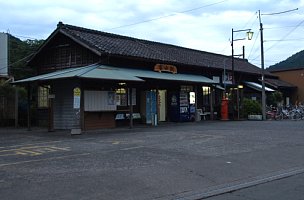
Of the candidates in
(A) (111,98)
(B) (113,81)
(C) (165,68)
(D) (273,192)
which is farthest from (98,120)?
(D) (273,192)

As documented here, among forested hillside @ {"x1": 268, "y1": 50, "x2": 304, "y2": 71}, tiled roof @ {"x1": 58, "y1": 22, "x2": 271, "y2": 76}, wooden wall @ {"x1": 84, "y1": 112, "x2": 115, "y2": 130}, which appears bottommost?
wooden wall @ {"x1": 84, "y1": 112, "x2": 115, "y2": 130}

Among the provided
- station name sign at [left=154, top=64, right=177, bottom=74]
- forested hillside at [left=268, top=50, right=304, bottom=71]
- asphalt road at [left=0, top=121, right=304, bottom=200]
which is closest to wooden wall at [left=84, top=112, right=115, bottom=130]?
asphalt road at [left=0, top=121, right=304, bottom=200]

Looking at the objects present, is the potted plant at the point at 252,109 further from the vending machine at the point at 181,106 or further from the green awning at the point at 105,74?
the green awning at the point at 105,74

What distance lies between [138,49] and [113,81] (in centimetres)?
561

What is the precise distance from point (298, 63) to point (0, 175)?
62.6 m

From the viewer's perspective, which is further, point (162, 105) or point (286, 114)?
point (286, 114)

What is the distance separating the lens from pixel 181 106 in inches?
1119

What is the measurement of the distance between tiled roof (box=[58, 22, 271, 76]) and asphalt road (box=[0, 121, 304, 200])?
25.5 feet

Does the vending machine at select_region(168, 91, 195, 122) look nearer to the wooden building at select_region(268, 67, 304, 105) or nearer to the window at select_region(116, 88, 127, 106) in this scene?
the window at select_region(116, 88, 127, 106)

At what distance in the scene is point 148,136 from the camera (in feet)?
59.7

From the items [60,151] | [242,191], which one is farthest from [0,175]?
[242,191]

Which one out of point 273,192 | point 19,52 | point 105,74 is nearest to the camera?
point 273,192

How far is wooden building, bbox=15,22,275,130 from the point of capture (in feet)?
70.8

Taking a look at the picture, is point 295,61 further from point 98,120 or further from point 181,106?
point 98,120
